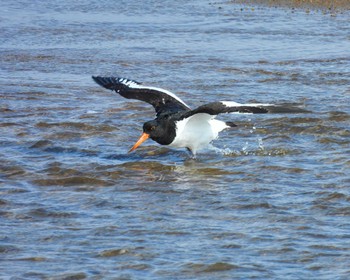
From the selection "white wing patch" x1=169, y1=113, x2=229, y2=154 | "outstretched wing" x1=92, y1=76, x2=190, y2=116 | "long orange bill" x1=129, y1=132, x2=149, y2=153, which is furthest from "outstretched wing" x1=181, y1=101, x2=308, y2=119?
"outstretched wing" x1=92, y1=76, x2=190, y2=116

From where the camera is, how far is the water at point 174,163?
607 cm

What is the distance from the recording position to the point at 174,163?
29.6 ft

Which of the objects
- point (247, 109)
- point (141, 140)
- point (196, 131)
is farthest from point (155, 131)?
point (247, 109)

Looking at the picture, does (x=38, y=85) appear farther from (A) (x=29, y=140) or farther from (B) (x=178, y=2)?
(B) (x=178, y=2)

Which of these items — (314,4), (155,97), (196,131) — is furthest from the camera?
(314,4)

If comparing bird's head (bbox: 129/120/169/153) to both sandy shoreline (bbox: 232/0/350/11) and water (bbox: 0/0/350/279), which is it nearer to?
water (bbox: 0/0/350/279)

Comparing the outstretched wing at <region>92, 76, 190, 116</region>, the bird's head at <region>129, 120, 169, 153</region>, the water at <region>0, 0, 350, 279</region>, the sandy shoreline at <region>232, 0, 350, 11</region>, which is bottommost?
the water at <region>0, 0, 350, 279</region>

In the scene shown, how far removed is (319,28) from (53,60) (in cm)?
553

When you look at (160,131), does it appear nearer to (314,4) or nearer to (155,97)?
(155,97)

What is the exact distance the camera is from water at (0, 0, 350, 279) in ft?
19.9

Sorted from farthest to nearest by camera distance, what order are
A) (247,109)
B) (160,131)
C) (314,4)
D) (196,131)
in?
(314,4), (196,131), (160,131), (247,109)

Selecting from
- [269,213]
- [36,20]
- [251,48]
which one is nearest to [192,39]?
[251,48]

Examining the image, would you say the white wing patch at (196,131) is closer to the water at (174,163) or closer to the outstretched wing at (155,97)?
the water at (174,163)

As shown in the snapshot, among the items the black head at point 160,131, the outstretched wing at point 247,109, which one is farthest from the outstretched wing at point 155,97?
the outstretched wing at point 247,109
